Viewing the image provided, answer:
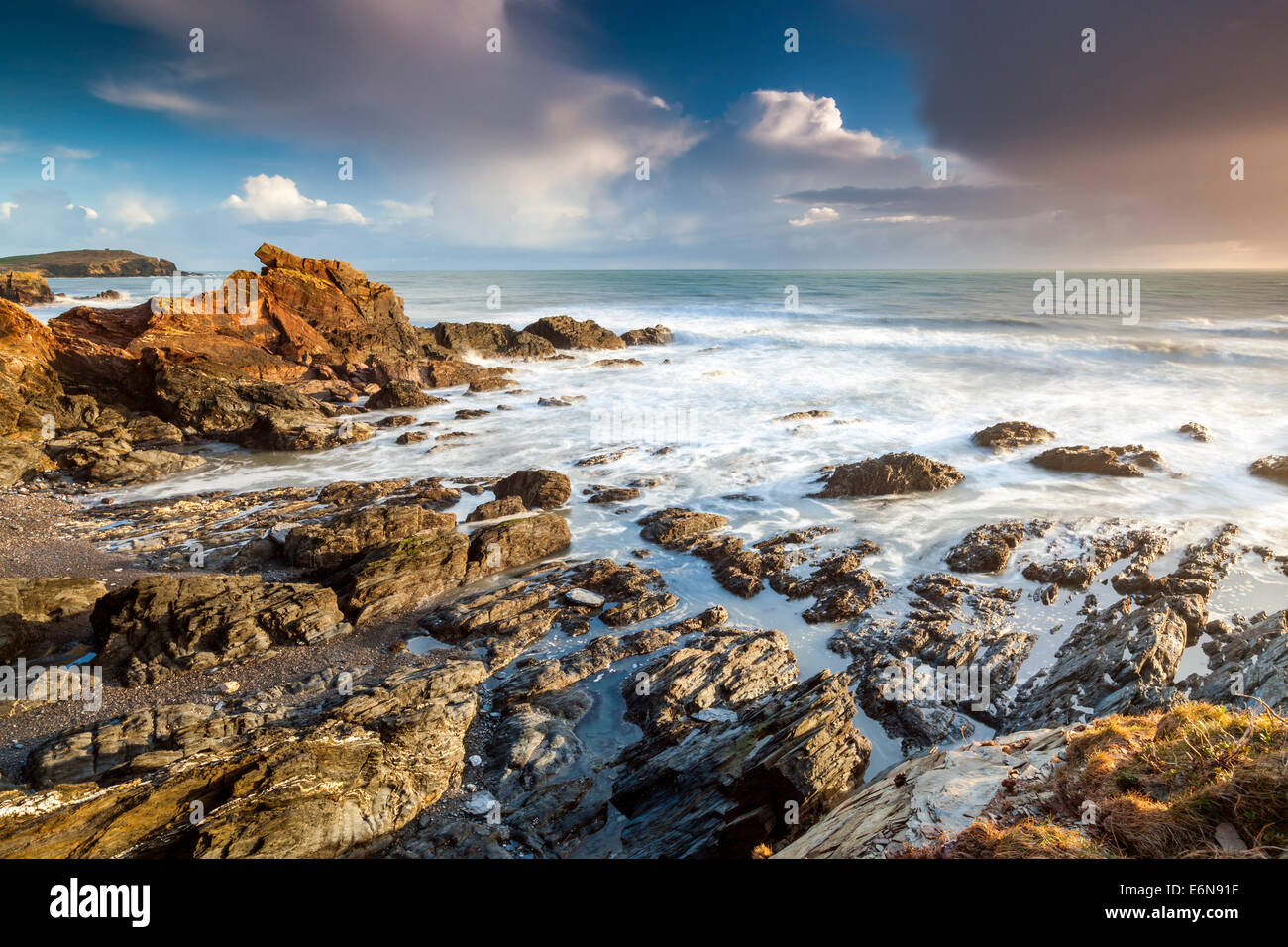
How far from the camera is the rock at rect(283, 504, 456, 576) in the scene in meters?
12.3

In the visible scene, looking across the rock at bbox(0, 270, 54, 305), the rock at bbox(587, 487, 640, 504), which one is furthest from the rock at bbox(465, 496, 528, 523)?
the rock at bbox(0, 270, 54, 305)

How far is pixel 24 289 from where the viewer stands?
5797 cm

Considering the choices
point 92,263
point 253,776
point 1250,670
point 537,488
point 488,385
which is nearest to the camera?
point 253,776

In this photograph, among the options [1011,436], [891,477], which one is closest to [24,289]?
[891,477]

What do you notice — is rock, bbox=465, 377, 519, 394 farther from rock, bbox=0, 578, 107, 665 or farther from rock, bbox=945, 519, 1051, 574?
rock, bbox=945, 519, 1051, 574

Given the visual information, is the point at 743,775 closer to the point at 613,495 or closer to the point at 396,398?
the point at 613,495

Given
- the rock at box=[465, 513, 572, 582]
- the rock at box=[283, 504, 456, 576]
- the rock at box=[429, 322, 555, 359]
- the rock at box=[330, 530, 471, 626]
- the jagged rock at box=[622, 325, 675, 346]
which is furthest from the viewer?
the jagged rock at box=[622, 325, 675, 346]

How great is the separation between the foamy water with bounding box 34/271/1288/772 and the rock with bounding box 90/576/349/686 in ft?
19.0

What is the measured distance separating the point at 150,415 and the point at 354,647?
19805 mm

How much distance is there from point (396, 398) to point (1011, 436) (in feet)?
81.6

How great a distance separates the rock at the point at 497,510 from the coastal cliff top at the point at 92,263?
14805 centimetres

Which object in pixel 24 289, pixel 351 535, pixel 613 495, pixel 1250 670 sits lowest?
pixel 1250 670

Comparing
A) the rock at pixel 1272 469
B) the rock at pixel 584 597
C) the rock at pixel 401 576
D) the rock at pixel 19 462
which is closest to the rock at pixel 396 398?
the rock at pixel 19 462
